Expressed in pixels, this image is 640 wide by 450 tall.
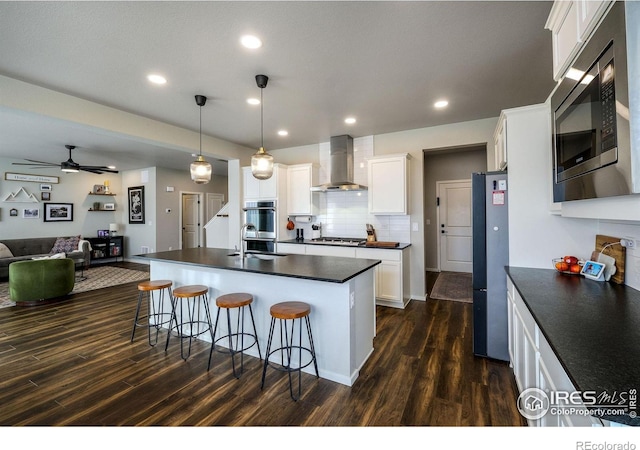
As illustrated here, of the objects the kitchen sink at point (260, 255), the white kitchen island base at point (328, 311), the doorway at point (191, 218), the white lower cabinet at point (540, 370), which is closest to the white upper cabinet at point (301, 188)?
the kitchen sink at point (260, 255)

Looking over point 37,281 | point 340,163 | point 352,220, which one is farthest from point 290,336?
point 37,281

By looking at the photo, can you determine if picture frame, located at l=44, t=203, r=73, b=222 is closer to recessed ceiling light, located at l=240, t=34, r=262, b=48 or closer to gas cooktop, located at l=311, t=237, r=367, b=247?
gas cooktop, located at l=311, t=237, r=367, b=247

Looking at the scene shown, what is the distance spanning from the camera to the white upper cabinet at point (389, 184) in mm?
4332

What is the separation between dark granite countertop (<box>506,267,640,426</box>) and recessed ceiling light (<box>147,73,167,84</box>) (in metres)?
3.53

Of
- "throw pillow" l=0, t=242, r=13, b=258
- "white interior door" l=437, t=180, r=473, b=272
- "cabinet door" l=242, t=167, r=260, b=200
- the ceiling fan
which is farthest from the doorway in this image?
"white interior door" l=437, t=180, r=473, b=272

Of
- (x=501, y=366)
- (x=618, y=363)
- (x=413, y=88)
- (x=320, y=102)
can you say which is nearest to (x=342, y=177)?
(x=320, y=102)

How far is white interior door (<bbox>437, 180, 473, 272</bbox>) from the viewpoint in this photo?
6340 mm

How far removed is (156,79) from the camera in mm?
2859

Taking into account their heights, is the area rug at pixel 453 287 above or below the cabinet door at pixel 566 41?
below

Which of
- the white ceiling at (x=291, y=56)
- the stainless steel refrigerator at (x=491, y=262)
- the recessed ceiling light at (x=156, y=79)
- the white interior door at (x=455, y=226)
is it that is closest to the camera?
the white ceiling at (x=291, y=56)

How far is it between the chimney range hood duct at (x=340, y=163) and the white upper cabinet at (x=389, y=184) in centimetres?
34

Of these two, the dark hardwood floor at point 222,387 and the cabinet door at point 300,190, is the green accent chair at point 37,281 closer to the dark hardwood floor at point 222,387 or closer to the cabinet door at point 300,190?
the dark hardwood floor at point 222,387
